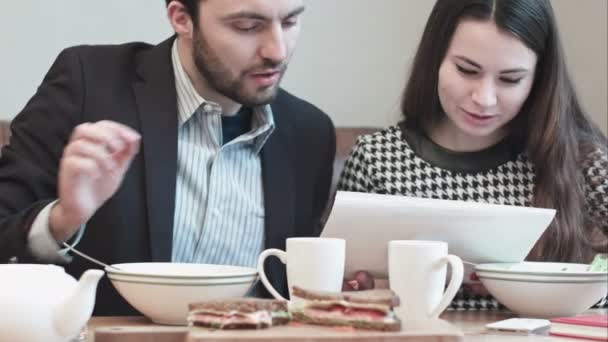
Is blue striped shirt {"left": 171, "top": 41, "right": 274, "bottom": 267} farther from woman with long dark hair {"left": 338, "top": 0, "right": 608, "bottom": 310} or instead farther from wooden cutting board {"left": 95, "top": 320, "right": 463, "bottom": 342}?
wooden cutting board {"left": 95, "top": 320, "right": 463, "bottom": 342}

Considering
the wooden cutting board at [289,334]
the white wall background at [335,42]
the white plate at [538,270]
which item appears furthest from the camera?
the white wall background at [335,42]

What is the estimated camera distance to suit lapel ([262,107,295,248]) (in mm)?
1706

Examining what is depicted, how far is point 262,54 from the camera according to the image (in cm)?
166

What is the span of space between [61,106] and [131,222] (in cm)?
23

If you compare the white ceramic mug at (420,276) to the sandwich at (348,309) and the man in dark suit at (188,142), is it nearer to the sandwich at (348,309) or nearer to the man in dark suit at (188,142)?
the sandwich at (348,309)

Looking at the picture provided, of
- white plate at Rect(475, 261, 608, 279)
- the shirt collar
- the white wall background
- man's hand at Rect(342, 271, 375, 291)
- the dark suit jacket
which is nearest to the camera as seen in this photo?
white plate at Rect(475, 261, 608, 279)

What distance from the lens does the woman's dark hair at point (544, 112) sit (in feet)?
5.67

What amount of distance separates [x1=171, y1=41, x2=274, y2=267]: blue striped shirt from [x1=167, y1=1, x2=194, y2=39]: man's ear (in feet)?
0.25

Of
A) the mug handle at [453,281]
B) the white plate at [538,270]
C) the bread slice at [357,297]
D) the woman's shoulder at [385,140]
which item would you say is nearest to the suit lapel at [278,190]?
the woman's shoulder at [385,140]

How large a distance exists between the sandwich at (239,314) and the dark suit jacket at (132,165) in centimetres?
59

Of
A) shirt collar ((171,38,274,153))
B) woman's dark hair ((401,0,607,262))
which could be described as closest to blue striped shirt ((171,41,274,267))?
shirt collar ((171,38,274,153))

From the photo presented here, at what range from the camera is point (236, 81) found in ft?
5.52

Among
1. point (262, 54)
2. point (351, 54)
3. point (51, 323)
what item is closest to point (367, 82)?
point (351, 54)

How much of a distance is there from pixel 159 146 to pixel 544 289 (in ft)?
2.29
